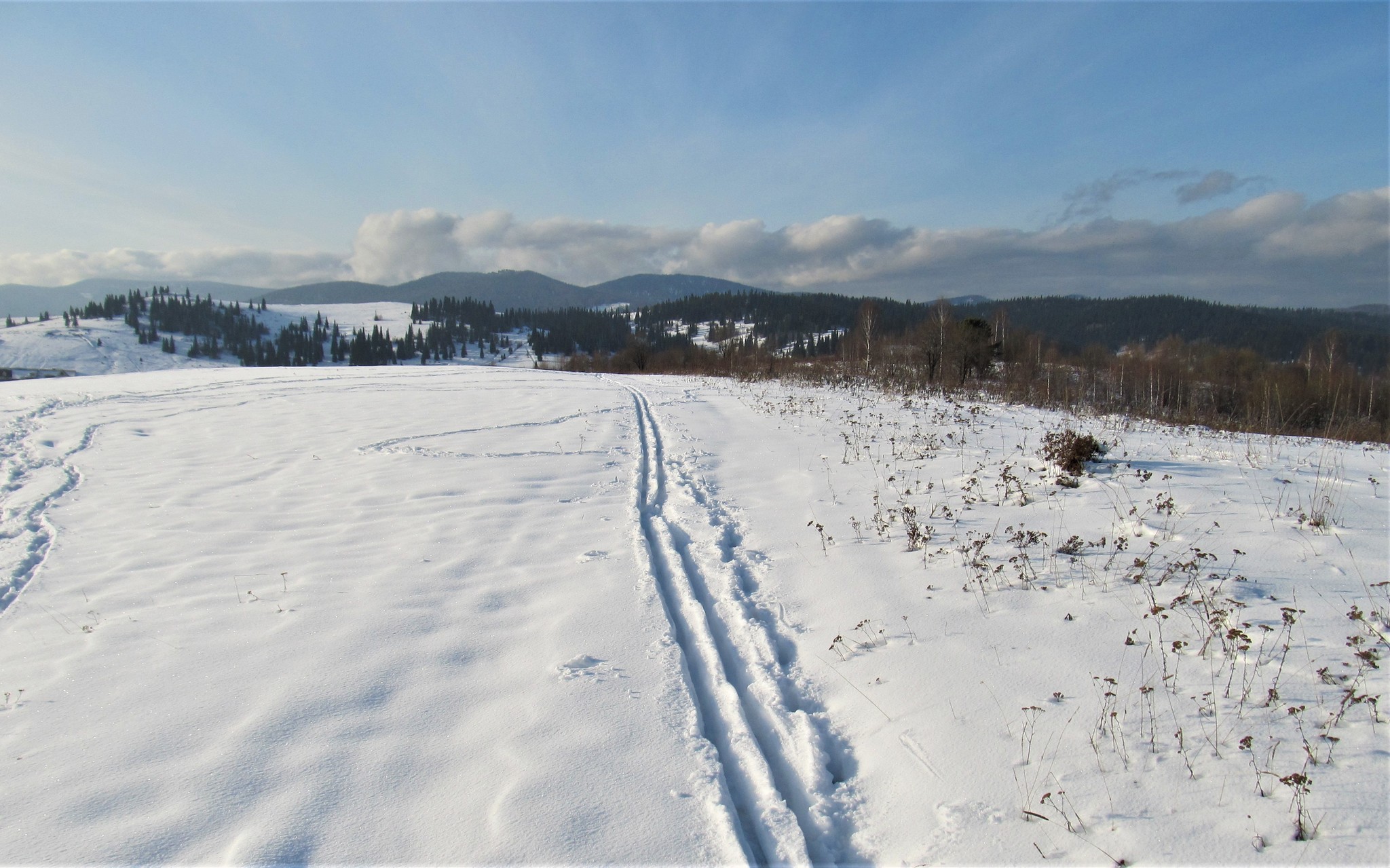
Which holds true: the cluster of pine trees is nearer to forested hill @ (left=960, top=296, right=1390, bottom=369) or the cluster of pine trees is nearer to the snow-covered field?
the snow-covered field

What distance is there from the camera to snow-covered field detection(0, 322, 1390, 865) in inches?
103

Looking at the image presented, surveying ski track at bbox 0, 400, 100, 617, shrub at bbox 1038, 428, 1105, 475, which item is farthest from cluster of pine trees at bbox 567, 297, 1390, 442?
ski track at bbox 0, 400, 100, 617

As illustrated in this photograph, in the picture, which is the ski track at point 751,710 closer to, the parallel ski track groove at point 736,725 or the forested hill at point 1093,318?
the parallel ski track groove at point 736,725

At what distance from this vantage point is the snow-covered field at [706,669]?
8.60 ft

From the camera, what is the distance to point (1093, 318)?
144 metres

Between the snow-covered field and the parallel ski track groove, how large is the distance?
0.02 meters

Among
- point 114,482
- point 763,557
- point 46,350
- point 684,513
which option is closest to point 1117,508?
point 763,557

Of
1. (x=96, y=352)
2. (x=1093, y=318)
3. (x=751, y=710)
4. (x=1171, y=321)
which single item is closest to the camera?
(x=751, y=710)

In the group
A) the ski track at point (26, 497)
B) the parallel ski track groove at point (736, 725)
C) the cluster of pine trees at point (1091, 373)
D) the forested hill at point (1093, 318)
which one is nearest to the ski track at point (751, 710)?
the parallel ski track groove at point (736, 725)

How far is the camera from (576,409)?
16.3m

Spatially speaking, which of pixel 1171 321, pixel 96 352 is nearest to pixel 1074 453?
pixel 1171 321

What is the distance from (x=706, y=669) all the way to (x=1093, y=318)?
17277 cm

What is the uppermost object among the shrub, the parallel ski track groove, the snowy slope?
the snowy slope

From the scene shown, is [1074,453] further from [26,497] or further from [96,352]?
[96,352]
